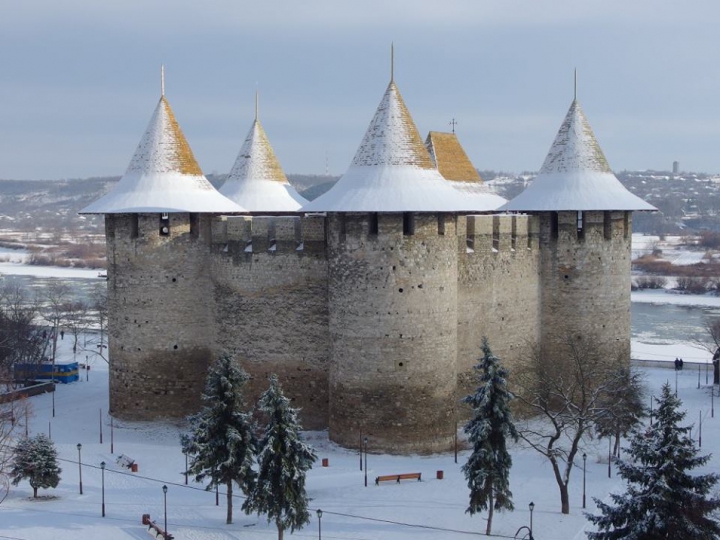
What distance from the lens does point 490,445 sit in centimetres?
1830

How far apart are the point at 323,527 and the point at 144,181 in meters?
11.6

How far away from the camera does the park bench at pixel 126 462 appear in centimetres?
2197

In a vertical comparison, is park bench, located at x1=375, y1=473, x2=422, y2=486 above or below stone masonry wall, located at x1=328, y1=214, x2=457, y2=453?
below

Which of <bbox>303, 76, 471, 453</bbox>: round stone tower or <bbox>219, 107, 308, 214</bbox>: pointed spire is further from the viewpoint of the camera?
<bbox>219, 107, 308, 214</bbox>: pointed spire

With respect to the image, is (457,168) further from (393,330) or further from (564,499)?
(564,499)

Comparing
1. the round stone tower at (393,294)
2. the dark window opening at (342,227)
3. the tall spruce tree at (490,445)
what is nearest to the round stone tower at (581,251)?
the round stone tower at (393,294)

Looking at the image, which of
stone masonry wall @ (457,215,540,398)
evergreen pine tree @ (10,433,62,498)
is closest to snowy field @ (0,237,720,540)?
evergreen pine tree @ (10,433,62,498)

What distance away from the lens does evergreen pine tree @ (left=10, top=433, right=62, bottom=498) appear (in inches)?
792

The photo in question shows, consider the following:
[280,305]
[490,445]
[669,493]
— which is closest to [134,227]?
[280,305]

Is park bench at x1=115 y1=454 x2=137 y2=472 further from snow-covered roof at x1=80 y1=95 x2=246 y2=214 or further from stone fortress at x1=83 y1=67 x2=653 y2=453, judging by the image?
snow-covered roof at x1=80 y1=95 x2=246 y2=214

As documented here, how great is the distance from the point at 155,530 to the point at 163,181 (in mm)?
10604

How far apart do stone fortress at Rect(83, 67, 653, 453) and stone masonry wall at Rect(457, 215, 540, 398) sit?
47mm

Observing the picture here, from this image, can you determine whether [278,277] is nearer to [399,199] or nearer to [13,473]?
[399,199]

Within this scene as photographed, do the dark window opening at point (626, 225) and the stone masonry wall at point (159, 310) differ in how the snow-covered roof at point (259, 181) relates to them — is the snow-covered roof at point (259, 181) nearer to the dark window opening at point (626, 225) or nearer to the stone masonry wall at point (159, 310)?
the stone masonry wall at point (159, 310)
